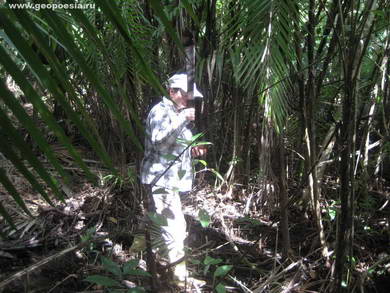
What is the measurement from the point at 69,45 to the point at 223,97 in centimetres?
268

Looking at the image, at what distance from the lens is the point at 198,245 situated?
2555mm

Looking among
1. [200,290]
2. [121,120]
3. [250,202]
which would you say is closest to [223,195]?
[250,202]

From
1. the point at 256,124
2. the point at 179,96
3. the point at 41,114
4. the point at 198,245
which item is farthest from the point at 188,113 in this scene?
the point at 41,114

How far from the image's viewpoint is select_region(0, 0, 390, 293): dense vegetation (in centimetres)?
106

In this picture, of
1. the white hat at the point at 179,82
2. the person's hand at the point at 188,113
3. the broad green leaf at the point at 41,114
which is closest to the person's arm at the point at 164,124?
the person's hand at the point at 188,113

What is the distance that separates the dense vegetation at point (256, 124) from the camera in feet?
3.48

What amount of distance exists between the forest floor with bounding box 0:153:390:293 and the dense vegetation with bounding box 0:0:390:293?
0.04 feet

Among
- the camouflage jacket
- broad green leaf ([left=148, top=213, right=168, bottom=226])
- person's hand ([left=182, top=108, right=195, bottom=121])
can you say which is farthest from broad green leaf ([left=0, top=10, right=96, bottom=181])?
person's hand ([left=182, top=108, right=195, bottom=121])

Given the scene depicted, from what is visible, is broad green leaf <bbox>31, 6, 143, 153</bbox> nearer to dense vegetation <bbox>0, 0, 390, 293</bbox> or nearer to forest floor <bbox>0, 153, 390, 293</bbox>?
dense vegetation <bbox>0, 0, 390, 293</bbox>

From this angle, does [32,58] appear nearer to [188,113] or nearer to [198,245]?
[188,113]

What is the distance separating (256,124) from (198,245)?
0.93 metres

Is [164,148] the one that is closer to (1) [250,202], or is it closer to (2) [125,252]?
(2) [125,252]

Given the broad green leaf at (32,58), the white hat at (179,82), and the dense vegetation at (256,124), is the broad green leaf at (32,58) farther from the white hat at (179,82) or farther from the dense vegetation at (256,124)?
the white hat at (179,82)

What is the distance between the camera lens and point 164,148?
2.25 m
